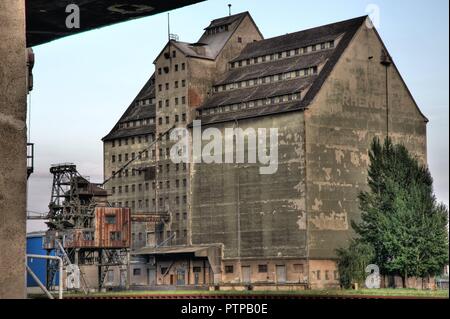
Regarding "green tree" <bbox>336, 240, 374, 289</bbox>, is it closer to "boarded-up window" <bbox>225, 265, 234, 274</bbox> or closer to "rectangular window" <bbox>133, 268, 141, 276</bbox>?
"boarded-up window" <bbox>225, 265, 234, 274</bbox>

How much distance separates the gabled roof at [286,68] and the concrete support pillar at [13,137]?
259 feet

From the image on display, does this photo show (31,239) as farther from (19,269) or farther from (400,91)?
(19,269)

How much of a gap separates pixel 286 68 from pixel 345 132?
436 inches

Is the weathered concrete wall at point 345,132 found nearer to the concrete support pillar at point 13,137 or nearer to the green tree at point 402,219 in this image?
the green tree at point 402,219

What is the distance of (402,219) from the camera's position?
93.5 m

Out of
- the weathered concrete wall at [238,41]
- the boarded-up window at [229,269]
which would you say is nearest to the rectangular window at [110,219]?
the boarded-up window at [229,269]

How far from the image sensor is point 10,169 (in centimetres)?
2281

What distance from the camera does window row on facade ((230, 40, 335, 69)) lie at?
10892 centimetres

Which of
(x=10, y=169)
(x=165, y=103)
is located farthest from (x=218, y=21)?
(x=10, y=169)

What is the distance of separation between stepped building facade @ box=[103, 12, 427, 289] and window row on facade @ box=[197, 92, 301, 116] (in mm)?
156

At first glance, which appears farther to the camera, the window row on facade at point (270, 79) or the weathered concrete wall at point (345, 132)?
the window row on facade at point (270, 79)

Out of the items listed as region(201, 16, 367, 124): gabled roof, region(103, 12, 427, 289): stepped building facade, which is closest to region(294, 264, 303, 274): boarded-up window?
region(103, 12, 427, 289): stepped building facade

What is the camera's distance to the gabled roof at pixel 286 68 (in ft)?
341
